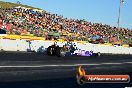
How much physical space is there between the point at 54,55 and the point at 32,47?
529 centimetres

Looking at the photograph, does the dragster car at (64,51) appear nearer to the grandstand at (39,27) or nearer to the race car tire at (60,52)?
the race car tire at (60,52)

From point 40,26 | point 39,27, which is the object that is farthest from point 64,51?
point 40,26

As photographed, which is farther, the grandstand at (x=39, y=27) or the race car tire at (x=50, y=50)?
A: the grandstand at (x=39, y=27)

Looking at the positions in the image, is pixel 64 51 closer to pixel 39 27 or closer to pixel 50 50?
pixel 50 50

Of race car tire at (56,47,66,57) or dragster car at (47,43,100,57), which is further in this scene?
dragster car at (47,43,100,57)

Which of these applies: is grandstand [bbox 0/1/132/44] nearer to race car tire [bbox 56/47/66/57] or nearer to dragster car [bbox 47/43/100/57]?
dragster car [bbox 47/43/100/57]

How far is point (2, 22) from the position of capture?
42.4 meters

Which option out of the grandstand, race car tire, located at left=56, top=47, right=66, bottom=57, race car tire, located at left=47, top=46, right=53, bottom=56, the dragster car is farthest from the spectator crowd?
race car tire, located at left=56, top=47, right=66, bottom=57

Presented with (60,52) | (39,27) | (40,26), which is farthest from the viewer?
(40,26)

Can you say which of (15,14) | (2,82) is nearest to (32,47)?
(15,14)

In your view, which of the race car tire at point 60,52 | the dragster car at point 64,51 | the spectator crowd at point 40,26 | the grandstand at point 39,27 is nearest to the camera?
the race car tire at point 60,52

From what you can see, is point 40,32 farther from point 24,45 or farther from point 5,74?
point 5,74

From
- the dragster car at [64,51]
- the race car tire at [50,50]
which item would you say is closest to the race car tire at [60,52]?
the dragster car at [64,51]

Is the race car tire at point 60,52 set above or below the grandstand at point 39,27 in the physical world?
below
